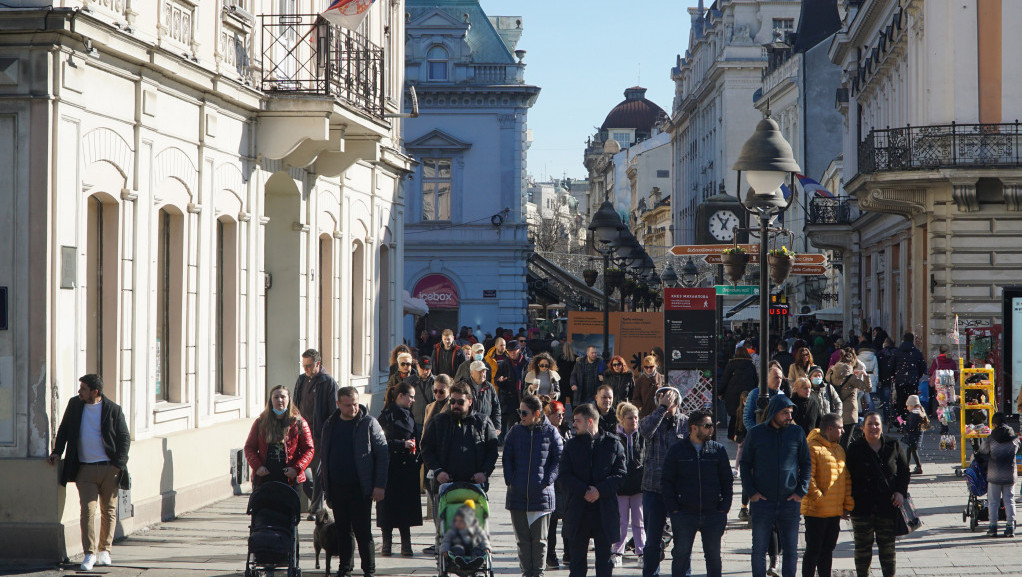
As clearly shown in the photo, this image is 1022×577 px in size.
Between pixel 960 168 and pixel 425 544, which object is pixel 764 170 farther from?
pixel 960 168

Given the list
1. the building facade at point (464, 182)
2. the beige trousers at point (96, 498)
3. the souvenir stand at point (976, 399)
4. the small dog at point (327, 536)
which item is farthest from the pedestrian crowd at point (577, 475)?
the building facade at point (464, 182)

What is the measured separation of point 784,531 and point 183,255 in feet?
25.1

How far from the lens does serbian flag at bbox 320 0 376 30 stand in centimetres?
1712

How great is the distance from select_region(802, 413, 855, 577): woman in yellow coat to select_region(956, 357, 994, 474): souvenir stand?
7.03 meters

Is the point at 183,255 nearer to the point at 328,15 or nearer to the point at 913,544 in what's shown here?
the point at 328,15

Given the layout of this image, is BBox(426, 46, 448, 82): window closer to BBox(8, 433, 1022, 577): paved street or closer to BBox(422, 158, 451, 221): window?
BBox(422, 158, 451, 221): window

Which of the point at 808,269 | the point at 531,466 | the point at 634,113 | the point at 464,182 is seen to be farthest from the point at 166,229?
the point at 634,113

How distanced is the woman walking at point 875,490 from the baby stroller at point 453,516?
9.98 ft

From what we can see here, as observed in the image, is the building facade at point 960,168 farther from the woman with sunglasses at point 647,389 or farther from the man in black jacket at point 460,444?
the man in black jacket at point 460,444

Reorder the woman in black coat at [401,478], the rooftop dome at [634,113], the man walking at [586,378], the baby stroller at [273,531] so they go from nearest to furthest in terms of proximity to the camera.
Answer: the baby stroller at [273,531] < the woman in black coat at [401,478] < the man walking at [586,378] < the rooftop dome at [634,113]

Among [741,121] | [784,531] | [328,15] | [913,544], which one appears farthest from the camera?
[741,121]

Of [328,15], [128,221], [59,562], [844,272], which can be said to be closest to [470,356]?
[328,15]

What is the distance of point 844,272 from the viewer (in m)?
45.8

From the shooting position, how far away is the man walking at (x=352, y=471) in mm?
11633
